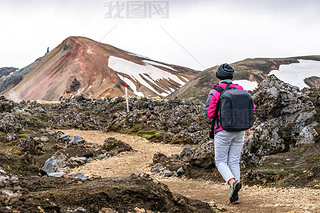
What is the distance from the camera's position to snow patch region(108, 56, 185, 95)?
371 feet

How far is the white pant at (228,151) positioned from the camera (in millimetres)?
6348

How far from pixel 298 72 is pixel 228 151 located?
85.5m

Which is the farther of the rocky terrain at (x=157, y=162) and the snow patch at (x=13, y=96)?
the snow patch at (x=13, y=96)

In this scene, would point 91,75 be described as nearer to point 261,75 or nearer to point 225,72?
point 261,75

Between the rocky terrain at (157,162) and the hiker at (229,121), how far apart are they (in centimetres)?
121

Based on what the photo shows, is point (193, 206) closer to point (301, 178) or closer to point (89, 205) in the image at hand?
point (89, 205)

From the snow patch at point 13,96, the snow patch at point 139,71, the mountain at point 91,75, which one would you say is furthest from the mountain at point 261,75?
the snow patch at point 13,96

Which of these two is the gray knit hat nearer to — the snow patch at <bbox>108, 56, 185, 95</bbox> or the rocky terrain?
the rocky terrain

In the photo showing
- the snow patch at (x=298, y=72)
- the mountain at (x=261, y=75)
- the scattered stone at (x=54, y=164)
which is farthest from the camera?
the snow patch at (x=298, y=72)

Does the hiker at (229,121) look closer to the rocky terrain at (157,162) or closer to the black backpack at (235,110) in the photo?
the black backpack at (235,110)

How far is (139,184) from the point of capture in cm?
556

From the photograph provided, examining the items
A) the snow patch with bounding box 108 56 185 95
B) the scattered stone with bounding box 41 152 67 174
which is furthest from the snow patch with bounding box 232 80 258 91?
the scattered stone with bounding box 41 152 67 174

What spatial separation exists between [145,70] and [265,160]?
11565 centimetres

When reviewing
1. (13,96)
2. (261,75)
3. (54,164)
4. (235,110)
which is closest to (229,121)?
(235,110)
